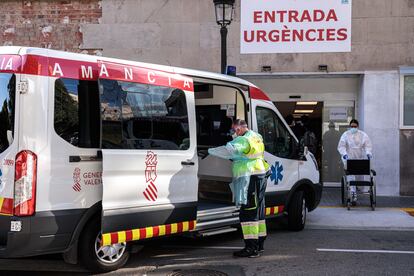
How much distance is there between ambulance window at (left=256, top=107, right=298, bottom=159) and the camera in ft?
24.1

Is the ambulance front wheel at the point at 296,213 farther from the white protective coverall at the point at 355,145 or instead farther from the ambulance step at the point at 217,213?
the white protective coverall at the point at 355,145

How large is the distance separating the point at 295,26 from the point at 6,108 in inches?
349

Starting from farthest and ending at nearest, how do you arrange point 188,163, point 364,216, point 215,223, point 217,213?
point 364,216
point 217,213
point 215,223
point 188,163

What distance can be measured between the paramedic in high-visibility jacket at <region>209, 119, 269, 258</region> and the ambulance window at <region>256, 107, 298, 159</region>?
1158 mm

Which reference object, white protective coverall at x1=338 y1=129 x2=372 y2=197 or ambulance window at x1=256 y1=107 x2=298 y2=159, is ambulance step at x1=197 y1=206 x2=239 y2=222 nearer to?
ambulance window at x1=256 y1=107 x2=298 y2=159

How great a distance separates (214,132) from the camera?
25.2ft

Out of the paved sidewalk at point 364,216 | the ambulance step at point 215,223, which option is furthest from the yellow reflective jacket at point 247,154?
the paved sidewalk at point 364,216

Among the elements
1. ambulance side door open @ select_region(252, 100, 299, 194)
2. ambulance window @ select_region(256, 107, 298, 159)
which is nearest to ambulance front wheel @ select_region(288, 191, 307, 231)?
ambulance side door open @ select_region(252, 100, 299, 194)

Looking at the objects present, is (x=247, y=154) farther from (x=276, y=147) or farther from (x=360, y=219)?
(x=360, y=219)

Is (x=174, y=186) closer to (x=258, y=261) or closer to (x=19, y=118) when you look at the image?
(x=258, y=261)

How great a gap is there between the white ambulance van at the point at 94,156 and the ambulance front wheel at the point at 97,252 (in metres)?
0.01

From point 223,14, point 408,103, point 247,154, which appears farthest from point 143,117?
point 408,103

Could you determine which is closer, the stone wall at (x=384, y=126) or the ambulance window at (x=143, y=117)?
the ambulance window at (x=143, y=117)

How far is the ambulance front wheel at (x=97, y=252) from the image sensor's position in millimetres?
5090
